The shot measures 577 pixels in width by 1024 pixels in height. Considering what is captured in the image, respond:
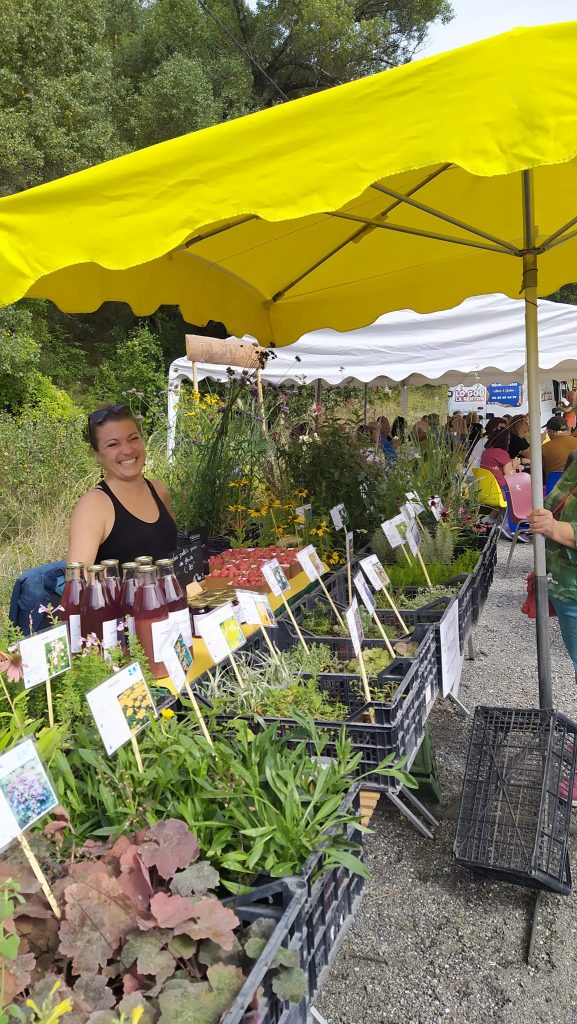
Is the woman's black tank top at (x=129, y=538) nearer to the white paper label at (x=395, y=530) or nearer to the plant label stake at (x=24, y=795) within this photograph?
the white paper label at (x=395, y=530)

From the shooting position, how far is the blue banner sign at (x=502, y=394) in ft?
46.7

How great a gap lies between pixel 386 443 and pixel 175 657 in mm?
6531

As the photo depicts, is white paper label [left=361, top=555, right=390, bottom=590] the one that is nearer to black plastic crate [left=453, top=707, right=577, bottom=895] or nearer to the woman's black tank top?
black plastic crate [left=453, top=707, right=577, bottom=895]

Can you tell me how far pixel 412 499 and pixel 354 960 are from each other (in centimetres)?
218

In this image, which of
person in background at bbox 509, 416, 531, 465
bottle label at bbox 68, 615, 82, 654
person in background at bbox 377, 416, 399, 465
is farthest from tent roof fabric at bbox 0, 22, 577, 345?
person in background at bbox 509, 416, 531, 465

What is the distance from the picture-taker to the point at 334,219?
115 inches

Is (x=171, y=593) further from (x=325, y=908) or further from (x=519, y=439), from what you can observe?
(x=519, y=439)

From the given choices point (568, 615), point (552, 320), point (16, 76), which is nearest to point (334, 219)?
point (568, 615)

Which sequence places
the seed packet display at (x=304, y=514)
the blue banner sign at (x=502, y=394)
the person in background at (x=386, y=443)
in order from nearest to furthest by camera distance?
1. the seed packet display at (x=304, y=514)
2. the person in background at (x=386, y=443)
3. the blue banner sign at (x=502, y=394)

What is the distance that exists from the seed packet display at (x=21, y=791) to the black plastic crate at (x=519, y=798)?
63.4 inches

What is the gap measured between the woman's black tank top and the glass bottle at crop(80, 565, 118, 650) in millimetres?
662

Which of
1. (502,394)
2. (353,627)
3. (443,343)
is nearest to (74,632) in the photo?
(353,627)

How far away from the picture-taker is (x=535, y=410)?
236 cm

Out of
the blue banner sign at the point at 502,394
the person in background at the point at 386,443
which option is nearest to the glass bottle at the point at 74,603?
the person in background at the point at 386,443
